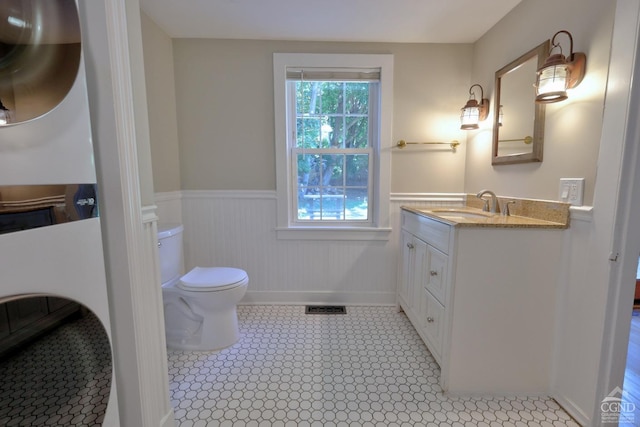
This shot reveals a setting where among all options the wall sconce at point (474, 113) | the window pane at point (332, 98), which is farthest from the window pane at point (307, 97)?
the wall sconce at point (474, 113)

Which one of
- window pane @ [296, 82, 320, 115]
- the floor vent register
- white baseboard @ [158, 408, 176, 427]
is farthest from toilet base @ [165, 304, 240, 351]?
window pane @ [296, 82, 320, 115]

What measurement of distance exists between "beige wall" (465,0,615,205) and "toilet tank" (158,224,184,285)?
2.20m

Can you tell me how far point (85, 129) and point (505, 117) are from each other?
7.06 ft

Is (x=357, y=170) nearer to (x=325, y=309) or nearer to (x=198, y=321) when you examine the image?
(x=325, y=309)

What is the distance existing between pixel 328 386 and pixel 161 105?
7.08ft

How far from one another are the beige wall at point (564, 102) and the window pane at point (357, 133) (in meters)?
0.89

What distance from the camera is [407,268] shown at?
2.13 metres

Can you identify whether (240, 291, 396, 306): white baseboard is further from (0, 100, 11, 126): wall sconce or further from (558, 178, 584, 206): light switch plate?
(0, 100, 11, 126): wall sconce

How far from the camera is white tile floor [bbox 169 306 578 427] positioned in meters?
1.34

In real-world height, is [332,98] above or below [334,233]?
above

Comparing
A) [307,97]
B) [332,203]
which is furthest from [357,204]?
[307,97]

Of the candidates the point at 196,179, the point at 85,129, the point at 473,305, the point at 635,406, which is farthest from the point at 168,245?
the point at 635,406

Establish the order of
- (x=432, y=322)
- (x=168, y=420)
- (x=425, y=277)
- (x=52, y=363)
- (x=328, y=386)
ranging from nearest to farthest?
(x=52, y=363)
(x=168, y=420)
(x=328, y=386)
(x=432, y=322)
(x=425, y=277)

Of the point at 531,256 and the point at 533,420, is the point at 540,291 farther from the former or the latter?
the point at 533,420
